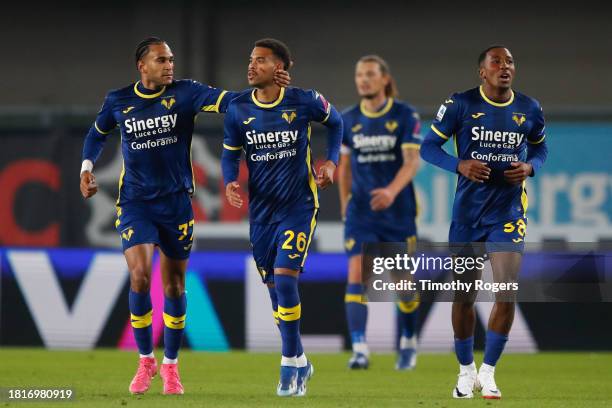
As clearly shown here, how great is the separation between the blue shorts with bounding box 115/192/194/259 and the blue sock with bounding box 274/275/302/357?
80 cm

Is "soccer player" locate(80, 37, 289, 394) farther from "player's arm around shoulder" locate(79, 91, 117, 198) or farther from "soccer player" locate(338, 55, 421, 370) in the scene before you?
"soccer player" locate(338, 55, 421, 370)

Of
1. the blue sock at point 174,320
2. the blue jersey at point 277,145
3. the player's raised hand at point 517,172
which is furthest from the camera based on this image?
the blue sock at point 174,320

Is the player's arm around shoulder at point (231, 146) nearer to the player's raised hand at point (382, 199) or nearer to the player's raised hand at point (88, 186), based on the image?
the player's raised hand at point (88, 186)

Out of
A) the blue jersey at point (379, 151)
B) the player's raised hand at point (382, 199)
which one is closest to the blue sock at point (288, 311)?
the player's raised hand at point (382, 199)

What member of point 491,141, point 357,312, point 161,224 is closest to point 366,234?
point 357,312

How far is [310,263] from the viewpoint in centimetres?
1316

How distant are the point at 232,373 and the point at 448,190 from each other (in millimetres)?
3514

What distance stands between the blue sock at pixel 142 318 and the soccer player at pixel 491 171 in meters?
1.99

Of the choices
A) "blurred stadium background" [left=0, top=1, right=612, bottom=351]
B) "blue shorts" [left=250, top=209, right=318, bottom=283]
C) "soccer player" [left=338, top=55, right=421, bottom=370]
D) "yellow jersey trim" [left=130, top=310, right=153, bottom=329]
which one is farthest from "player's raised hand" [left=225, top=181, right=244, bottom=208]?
"blurred stadium background" [left=0, top=1, right=612, bottom=351]

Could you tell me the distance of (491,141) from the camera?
27.8 ft

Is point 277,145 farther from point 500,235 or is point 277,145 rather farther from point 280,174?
point 500,235

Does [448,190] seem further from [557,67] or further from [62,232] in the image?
[557,67]

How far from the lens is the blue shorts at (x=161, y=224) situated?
8.71 metres

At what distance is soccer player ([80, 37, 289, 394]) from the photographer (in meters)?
8.72
